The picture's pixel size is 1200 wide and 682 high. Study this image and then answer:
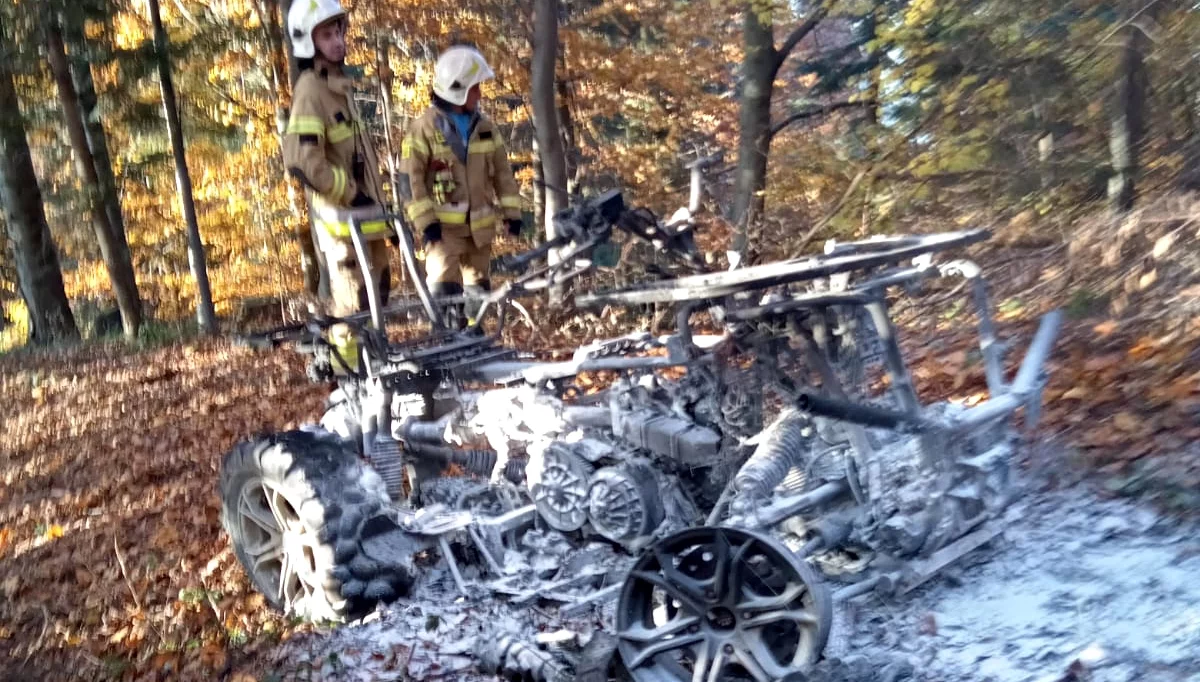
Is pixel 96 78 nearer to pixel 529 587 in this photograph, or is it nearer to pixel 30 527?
pixel 30 527

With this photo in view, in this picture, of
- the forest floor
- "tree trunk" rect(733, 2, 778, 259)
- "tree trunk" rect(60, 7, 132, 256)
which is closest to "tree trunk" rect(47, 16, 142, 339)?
"tree trunk" rect(60, 7, 132, 256)

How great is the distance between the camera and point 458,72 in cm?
671

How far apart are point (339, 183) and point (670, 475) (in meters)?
3.20

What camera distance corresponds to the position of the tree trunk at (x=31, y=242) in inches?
700

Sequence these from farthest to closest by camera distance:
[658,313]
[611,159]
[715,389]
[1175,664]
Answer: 1. [611,159]
2. [658,313]
3. [715,389]
4. [1175,664]

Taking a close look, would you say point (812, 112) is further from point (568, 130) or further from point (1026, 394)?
point (1026, 394)

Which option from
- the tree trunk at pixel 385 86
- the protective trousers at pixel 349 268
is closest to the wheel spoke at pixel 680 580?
the protective trousers at pixel 349 268

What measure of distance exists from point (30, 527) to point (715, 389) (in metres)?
5.79

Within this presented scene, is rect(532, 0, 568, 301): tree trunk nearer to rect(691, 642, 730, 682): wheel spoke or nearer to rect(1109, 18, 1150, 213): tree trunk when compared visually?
rect(1109, 18, 1150, 213): tree trunk

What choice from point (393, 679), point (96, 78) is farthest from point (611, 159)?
point (393, 679)

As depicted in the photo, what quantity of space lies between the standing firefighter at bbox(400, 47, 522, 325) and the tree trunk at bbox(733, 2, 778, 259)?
15.3 ft

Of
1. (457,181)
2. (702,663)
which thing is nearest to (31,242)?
(457,181)

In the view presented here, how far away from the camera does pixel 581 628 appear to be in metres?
4.57

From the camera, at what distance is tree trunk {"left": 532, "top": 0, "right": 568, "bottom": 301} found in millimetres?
11477
